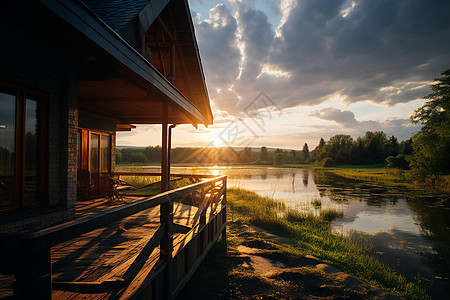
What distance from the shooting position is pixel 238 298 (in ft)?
10.5

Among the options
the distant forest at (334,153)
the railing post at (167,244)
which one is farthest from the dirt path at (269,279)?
the distant forest at (334,153)

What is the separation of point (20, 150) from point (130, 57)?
209 cm

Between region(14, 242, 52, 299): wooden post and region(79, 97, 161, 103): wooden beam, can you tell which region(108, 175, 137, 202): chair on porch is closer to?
region(79, 97, 161, 103): wooden beam

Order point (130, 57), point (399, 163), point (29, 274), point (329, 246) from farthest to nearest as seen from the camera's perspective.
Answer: point (399, 163)
point (329, 246)
point (130, 57)
point (29, 274)

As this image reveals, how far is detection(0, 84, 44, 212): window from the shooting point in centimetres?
311

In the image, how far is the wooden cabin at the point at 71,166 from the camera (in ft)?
5.55

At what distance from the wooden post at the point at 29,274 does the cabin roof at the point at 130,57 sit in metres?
1.63

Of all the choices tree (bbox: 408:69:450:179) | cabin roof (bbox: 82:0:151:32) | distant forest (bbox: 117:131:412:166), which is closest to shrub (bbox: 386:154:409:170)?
tree (bbox: 408:69:450:179)

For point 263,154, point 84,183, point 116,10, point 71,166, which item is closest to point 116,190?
point 84,183

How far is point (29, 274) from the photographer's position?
1.05 meters

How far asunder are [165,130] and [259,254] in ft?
10.7

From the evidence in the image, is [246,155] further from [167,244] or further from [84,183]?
[167,244]

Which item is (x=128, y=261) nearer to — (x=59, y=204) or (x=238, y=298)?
(x=238, y=298)

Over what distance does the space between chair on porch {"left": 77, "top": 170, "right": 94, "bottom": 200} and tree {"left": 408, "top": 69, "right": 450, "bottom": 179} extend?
2361 cm
